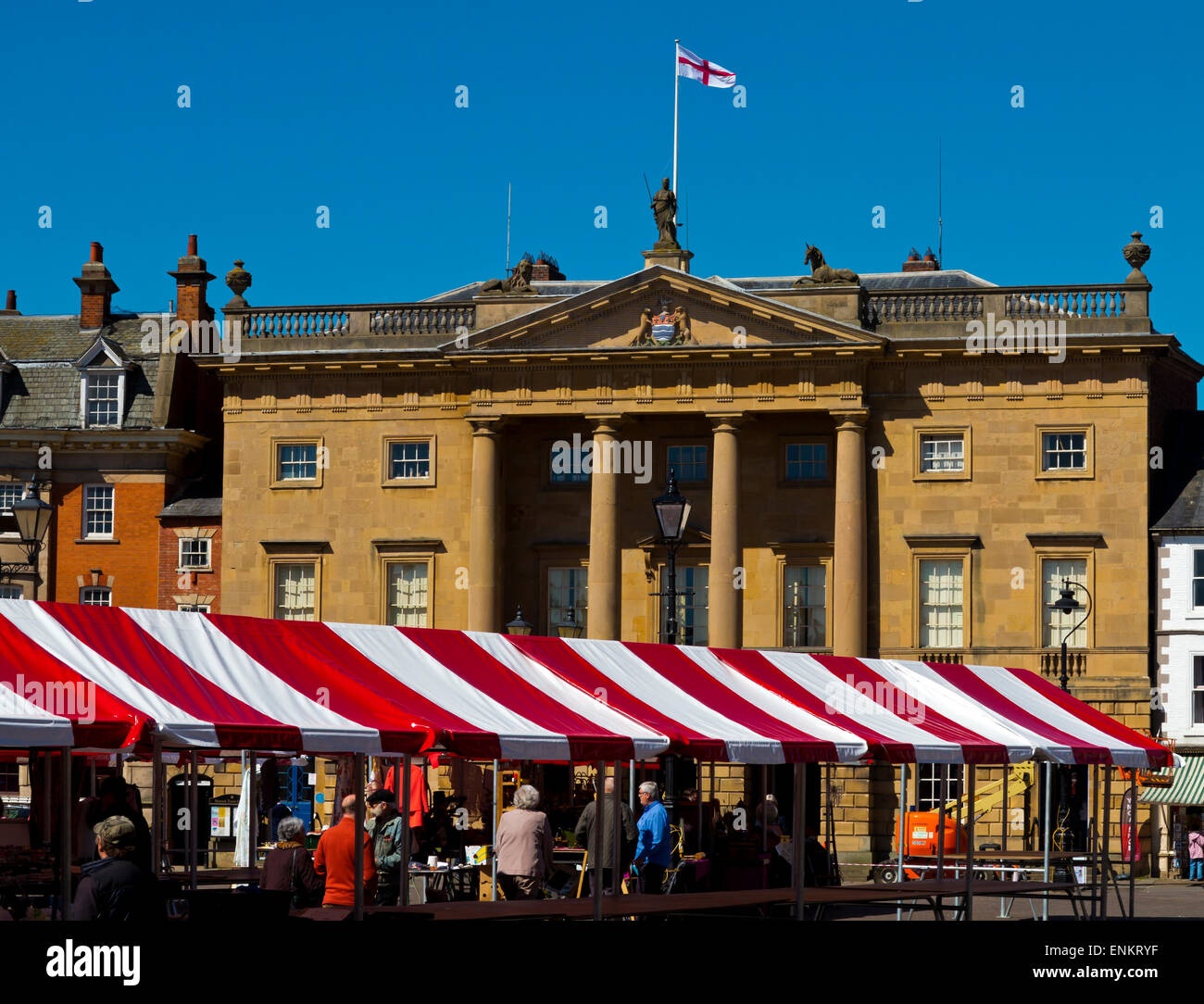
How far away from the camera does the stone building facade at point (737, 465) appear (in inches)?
2003

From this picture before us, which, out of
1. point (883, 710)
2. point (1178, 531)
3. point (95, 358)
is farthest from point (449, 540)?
point (883, 710)

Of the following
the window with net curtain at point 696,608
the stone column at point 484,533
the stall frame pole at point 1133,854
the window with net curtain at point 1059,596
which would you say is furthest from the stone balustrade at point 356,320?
the stall frame pole at point 1133,854

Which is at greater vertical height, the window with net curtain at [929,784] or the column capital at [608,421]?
the column capital at [608,421]

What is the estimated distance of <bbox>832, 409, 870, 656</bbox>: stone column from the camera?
167 ft

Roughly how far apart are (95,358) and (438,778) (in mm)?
16156

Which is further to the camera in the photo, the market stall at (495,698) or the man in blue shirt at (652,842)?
the man in blue shirt at (652,842)

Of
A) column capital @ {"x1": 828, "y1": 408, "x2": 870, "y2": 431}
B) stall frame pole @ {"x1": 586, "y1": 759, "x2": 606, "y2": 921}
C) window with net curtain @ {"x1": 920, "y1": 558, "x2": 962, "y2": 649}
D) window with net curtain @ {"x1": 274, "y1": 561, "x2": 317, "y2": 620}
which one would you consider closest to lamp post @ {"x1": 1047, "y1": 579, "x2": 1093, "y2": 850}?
window with net curtain @ {"x1": 920, "y1": 558, "x2": 962, "y2": 649}

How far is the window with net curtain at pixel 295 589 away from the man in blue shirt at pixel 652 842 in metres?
30.4

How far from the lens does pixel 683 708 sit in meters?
22.2

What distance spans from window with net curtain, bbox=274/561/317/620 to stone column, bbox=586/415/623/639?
7.59 meters

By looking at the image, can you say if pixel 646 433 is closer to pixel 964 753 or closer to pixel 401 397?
pixel 401 397

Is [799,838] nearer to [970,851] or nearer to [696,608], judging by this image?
[970,851]

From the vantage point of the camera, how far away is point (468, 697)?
19.8 m

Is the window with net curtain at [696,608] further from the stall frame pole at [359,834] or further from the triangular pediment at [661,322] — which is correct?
the stall frame pole at [359,834]
